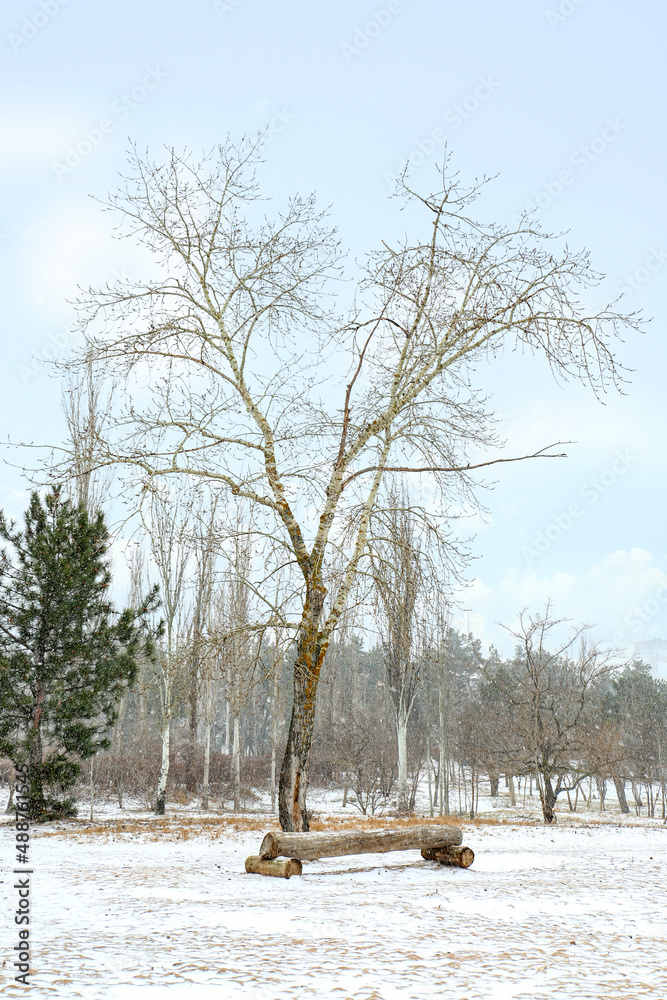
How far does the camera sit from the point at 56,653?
16.1 meters

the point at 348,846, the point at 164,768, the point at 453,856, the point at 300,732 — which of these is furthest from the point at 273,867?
the point at 164,768

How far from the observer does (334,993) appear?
13.5 feet

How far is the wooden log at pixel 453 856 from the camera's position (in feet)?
32.0

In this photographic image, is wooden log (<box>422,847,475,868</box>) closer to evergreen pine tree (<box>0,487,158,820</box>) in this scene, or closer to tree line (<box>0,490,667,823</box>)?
tree line (<box>0,490,667,823</box>)

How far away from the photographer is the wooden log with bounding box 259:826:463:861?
8266mm

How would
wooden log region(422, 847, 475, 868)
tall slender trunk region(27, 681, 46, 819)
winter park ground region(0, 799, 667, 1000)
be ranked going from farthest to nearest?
tall slender trunk region(27, 681, 46, 819) < wooden log region(422, 847, 475, 868) < winter park ground region(0, 799, 667, 1000)

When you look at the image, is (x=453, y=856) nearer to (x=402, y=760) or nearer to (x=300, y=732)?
(x=300, y=732)

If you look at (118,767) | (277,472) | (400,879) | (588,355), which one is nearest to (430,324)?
(588,355)

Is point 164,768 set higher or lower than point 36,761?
lower

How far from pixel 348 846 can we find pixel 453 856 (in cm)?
191

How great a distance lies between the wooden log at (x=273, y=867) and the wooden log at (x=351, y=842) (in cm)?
9

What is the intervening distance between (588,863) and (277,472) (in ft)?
23.7

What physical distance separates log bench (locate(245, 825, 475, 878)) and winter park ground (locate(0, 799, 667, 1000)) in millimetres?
243

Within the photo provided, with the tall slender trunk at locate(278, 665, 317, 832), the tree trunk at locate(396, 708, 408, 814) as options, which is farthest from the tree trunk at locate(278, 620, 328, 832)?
the tree trunk at locate(396, 708, 408, 814)
